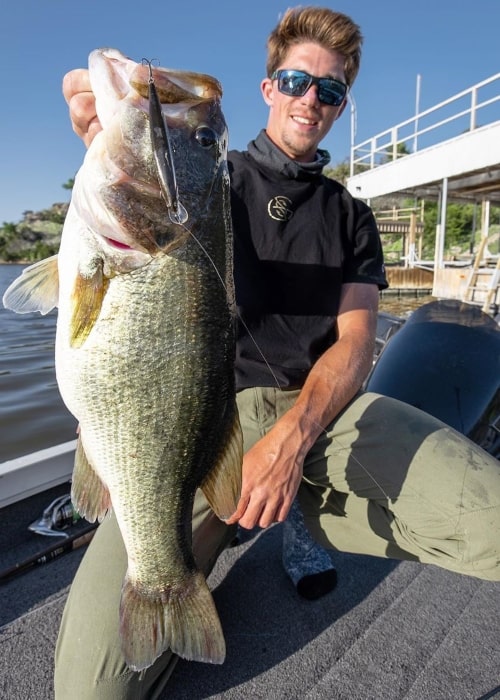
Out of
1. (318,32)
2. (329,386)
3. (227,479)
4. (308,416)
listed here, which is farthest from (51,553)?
A: (318,32)

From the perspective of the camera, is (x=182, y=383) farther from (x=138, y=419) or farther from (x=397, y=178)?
(x=397, y=178)

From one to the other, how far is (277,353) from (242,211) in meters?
0.78

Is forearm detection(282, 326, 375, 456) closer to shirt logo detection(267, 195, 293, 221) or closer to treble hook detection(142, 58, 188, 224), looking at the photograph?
shirt logo detection(267, 195, 293, 221)

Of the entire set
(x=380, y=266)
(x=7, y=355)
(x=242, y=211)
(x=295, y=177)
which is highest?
(x=295, y=177)

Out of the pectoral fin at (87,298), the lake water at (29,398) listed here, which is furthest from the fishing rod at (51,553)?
the lake water at (29,398)

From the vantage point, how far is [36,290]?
173cm

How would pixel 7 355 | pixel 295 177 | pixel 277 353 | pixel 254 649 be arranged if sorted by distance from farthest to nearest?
pixel 7 355
pixel 295 177
pixel 277 353
pixel 254 649

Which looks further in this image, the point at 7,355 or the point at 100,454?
the point at 7,355

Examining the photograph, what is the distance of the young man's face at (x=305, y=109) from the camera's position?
2586 millimetres

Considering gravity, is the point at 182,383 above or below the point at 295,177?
below

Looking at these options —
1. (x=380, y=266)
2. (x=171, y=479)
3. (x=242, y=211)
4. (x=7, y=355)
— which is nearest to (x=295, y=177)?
(x=242, y=211)

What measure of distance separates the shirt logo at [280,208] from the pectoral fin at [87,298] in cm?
128

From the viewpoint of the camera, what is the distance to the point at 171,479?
1653 mm

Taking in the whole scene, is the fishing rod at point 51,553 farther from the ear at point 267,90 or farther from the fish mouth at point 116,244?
the ear at point 267,90
